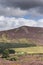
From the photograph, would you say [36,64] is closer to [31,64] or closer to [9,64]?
[31,64]

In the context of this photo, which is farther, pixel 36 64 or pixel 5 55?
pixel 5 55

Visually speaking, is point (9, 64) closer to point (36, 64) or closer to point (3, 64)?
point (3, 64)

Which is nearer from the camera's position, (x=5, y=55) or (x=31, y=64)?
(x=31, y=64)

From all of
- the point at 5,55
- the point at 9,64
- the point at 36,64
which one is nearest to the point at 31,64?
the point at 36,64

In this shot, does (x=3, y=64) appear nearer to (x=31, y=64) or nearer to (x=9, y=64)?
(x=9, y=64)

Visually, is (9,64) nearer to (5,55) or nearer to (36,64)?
(36,64)

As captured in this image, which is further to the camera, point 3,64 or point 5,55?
point 5,55

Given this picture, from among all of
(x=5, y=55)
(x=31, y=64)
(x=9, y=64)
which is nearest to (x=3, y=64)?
(x=9, y=64)
